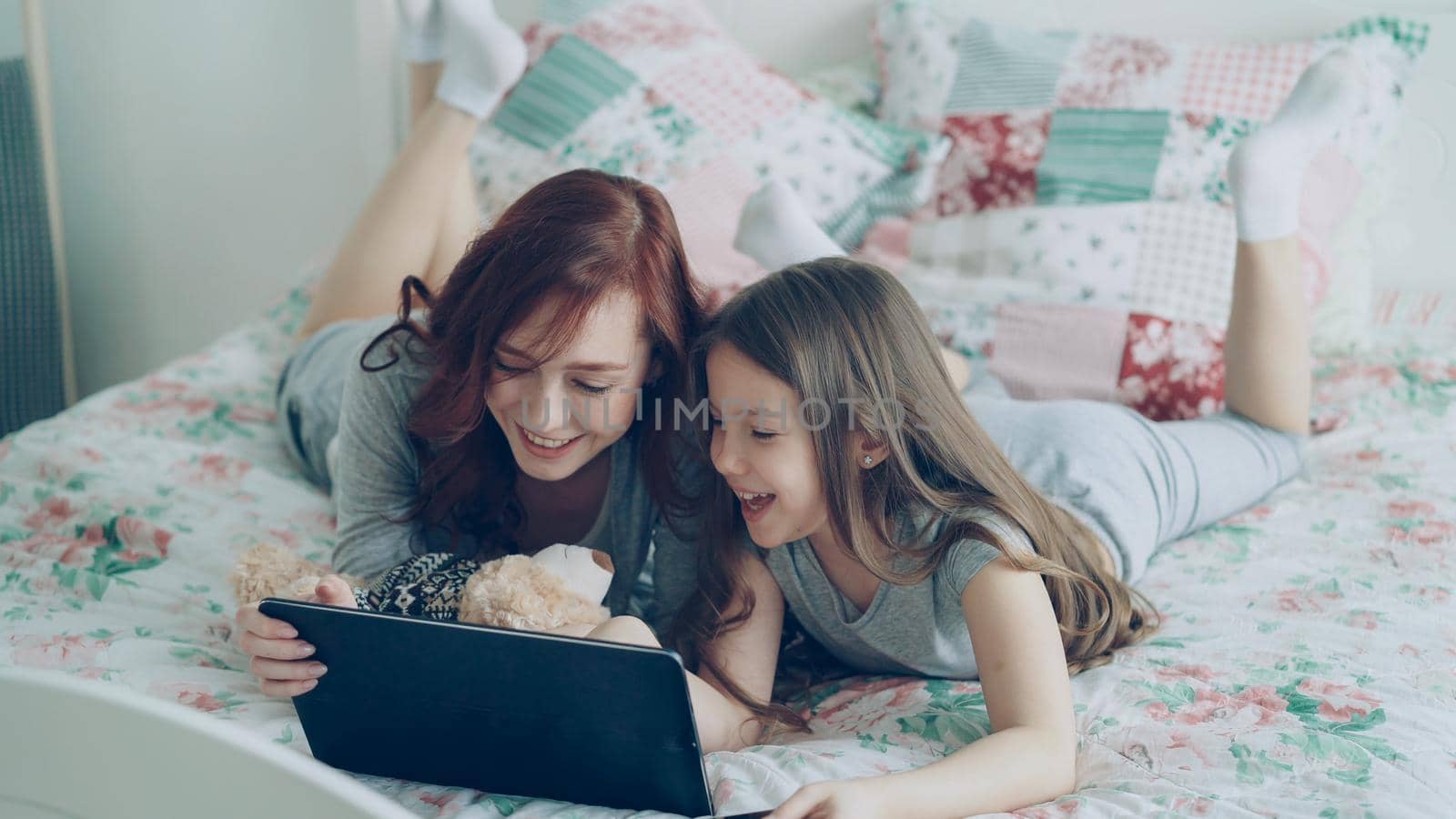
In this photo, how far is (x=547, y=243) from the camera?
103cm

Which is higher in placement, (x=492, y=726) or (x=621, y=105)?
(x=621, y=105)

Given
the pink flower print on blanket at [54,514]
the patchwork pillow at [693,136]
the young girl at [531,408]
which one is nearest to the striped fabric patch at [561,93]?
the patchwork pillow at [693,136]

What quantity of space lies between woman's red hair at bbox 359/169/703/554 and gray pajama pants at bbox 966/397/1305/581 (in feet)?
1.41

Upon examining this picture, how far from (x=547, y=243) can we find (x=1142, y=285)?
1015 mm

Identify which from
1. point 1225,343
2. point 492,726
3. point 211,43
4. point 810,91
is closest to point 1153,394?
point 1225,343

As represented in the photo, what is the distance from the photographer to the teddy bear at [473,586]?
0.94 meters

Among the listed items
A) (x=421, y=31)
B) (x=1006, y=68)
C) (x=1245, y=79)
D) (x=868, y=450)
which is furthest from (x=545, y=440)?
(x=1245, y=79)

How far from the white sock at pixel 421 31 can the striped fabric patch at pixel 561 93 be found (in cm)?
20

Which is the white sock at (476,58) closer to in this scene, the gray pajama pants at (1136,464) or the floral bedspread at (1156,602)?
the floral bedspread at (1156,602)

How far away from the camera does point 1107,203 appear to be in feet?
5.84

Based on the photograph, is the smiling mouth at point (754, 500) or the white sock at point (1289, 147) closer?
the smiling mouth at point (754, 500)

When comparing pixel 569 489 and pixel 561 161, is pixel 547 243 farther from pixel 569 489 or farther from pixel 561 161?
pixel 561 161

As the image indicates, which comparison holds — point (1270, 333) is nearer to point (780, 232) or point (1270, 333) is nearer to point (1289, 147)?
point (1289, 147)

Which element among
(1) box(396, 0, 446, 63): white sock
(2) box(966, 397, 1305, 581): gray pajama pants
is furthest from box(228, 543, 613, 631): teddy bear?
(1) box(396, 0, 446, 63): white sock
